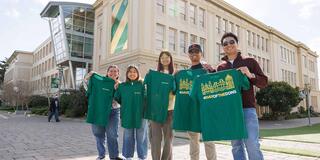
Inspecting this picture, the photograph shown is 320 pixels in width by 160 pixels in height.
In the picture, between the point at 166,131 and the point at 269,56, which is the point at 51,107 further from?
the point at 269,56

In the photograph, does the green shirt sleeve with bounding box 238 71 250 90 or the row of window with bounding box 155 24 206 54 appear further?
the row of window with bounding box 155 24 206 54

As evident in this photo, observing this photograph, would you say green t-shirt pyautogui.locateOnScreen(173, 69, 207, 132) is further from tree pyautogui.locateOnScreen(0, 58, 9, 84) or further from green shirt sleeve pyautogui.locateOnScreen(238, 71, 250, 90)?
tree pyautogui.locateOnScreen(0, 58, 9, 84)

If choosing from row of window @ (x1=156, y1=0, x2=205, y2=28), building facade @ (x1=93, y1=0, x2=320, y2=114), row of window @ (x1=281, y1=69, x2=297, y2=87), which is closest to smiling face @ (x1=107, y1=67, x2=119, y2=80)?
building facade @ (x1=93, y1=0, x2=320, y2=114)

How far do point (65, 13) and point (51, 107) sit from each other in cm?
1714

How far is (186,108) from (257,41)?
35857mm

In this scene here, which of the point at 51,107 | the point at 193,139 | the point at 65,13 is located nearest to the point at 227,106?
the point at 193,139

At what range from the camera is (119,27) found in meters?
24.8

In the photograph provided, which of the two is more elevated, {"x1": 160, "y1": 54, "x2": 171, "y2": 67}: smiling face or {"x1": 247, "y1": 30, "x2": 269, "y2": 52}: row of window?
{"x1": 247, "y1": 30, "x2": 269, "y2": 52}: row of window

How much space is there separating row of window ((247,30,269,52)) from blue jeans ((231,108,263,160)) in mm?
33873

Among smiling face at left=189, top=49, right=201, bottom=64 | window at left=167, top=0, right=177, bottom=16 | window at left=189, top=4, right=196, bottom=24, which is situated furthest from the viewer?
window at left=189, top=4, right=196, bottom=24

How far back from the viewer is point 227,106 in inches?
142

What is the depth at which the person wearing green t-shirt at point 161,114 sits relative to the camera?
15.0ft

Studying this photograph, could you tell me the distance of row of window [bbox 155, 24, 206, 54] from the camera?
77.0 ft

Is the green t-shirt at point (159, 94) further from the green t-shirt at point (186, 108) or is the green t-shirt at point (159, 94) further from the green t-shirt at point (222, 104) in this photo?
the green t-shirt at point (222, 104)
